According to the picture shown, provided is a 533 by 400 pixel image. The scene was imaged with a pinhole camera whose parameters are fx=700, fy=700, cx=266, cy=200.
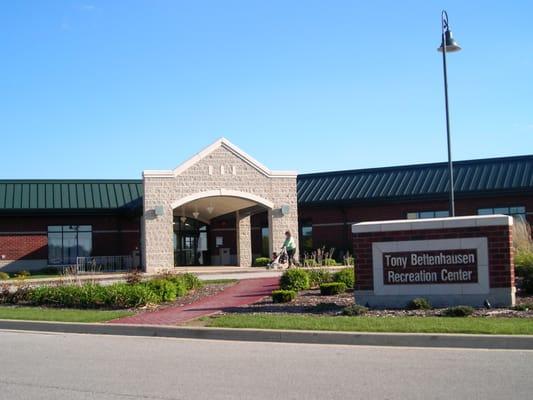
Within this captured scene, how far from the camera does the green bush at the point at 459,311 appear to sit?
519 inches

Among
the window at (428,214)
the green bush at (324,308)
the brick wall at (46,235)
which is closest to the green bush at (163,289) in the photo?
the green bush at (324,308)

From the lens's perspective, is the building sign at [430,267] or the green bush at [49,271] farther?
the green bush at [49,271]

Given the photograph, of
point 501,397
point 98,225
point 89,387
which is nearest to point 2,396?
point 89,387

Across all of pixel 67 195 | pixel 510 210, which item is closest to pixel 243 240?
pixel 67 195

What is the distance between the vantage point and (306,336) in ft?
39.4

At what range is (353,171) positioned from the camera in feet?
129

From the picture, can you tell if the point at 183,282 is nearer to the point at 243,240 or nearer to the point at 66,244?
the point at 243,240

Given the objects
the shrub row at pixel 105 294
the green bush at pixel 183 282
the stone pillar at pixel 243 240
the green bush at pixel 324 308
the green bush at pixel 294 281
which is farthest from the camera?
the stone pillar at pixel 243 240

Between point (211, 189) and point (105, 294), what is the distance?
1450 centimetres

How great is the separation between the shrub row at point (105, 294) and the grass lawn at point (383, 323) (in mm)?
3971

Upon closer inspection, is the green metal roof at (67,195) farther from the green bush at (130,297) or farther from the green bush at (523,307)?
the green bush at (523,307)

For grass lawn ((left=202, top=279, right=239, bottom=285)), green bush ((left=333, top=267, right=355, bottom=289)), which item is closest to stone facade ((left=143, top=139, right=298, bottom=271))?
grass lawn ((left=202, top=279, right=239, bottom=285))

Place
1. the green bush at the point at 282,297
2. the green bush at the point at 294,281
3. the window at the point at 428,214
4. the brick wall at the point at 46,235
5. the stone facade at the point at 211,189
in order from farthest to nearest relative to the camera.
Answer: the brick wall at the point at 46,235, the window at the point at 428,214, the stone facade at the point at 211,189, the green bush at the point at 294,281, the green bush at the point at 282,297

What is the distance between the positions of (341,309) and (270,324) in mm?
2281
